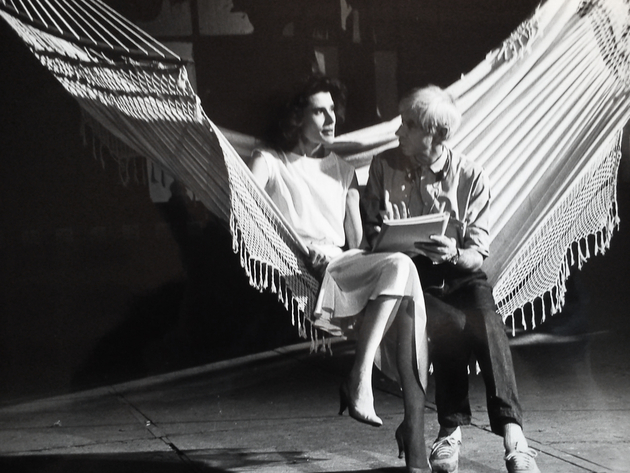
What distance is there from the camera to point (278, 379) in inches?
83.0

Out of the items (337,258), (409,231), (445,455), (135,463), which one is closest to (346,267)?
(337,258)

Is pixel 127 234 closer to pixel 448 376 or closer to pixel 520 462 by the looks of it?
pixel 448 376

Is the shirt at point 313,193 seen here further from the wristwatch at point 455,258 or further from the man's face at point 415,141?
the wristwatch at point 455,258

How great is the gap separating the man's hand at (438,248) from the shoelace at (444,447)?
440 mm

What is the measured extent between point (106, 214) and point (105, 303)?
0.69ft

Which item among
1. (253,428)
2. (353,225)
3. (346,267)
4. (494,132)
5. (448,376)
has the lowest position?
(253,428)

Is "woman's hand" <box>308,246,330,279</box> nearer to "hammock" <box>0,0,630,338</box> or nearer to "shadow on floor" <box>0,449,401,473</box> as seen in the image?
"hammock" <box>0,0,630,338</box>

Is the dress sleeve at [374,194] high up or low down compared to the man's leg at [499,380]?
up

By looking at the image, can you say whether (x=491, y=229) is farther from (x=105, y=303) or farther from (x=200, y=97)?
(x=105, y=303)

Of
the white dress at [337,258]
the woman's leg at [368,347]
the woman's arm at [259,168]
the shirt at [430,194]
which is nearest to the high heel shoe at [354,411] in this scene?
the woman's leg at [368,347]

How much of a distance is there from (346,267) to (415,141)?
0.36 meters

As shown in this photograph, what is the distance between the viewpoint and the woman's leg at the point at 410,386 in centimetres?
197

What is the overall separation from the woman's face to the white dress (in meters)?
0.05

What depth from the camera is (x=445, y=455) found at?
6.66 ft
